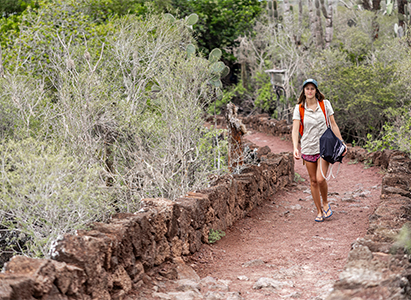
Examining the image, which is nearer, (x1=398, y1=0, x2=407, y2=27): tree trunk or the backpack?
the backpack

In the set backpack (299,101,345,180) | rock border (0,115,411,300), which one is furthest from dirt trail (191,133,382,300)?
backpack (299,101,345,180)

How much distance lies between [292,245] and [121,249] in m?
2.54

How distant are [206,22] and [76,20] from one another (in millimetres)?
9942

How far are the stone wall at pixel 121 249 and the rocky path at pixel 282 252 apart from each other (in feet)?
0.79

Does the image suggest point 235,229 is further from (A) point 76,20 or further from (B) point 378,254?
(A) point 76,20

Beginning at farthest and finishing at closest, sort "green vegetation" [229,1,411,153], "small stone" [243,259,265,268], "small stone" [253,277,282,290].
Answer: "green vegetation" [229,1,411,153] < "small stone" [243,259,265,268] < "small stone" [253,277,282,290]

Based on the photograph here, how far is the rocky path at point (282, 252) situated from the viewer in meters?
4.05

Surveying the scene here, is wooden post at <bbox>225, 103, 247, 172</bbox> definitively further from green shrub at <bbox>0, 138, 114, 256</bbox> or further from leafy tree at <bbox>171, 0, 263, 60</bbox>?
leafy tree at <bbox>171, 0, 263, 60</bbox>

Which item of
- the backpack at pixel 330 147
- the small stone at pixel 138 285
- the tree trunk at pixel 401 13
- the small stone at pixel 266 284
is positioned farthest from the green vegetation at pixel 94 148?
the tree trunk at pixel 401 13

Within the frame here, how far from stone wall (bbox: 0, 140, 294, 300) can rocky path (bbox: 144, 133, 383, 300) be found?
242mm

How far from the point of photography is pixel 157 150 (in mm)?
6703

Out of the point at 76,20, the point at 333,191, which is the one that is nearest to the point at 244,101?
the point at 76,20

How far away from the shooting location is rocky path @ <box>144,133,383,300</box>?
4047mm

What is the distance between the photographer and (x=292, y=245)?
5555 millimetres
